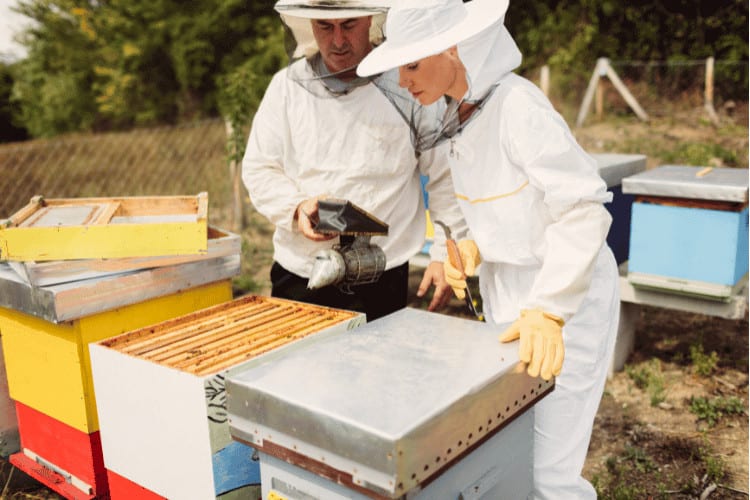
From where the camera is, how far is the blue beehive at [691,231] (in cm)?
316

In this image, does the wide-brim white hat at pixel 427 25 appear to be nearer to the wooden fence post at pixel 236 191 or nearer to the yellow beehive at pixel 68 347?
the yellow beehive at pixel 68 347

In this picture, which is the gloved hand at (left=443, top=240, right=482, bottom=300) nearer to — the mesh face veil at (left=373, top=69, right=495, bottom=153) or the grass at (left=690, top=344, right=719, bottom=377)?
the mesh face veil at (left=373, top=69, right=495, bottom=153)

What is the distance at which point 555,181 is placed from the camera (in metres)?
1.56

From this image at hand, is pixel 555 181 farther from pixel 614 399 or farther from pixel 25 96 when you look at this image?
pixel 25 96

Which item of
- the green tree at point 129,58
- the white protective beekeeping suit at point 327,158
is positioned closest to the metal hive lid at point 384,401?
the white protective beekeeping suit at point 327,158

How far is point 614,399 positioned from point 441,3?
9.55 feet

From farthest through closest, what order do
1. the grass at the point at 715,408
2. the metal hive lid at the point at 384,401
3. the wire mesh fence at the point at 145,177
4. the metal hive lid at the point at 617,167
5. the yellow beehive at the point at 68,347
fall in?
the wire mesh fence at the point at 145,177
the metal hive lid at the point at 617,167
the grass at the point at 715,408
the yellow beehive at the point at 68,347
the metal hive lid at the point at 384,401

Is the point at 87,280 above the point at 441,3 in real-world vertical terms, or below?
below

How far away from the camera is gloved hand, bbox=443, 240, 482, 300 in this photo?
1956 mm

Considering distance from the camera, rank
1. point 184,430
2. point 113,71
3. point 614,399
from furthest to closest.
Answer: point 113,71
point 614,399
point 184,430

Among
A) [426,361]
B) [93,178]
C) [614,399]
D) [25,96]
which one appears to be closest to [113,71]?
[25,96]

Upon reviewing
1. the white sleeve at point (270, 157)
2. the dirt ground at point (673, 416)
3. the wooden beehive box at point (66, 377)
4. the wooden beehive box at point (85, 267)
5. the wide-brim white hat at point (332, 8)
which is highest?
the wide-brim white hat at point (332, 8)

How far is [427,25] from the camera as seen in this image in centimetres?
163

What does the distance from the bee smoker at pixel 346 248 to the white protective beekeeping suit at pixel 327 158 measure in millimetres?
301
